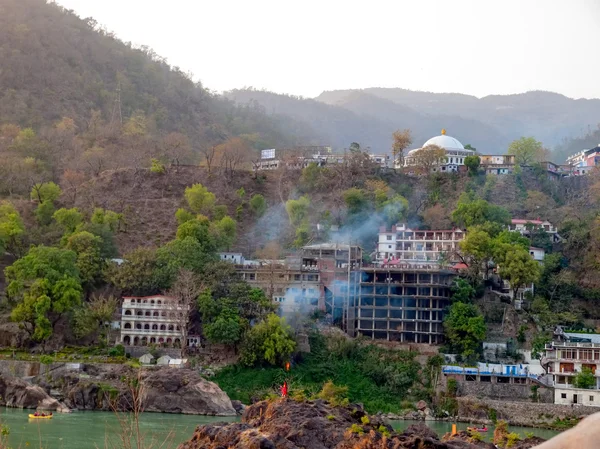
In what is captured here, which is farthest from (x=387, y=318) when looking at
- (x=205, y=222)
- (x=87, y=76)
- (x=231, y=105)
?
(x=231, y=105)

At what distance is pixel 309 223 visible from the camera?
2111 inches

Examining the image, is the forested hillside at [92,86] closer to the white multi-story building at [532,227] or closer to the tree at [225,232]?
the tree at [225,232]

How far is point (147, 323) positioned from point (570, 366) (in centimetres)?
1953

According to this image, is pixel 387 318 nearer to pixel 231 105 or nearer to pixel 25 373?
pixel 25 373

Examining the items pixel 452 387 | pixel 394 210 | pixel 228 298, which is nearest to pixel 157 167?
pixel 394 210

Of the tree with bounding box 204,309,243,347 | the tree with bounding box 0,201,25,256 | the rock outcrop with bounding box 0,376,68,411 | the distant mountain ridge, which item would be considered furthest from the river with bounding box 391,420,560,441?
the distant mountain ridge

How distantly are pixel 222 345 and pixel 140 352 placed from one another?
12.3 ft

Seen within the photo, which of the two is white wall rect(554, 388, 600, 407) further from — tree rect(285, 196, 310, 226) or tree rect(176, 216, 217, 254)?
tree rect(285, 196, 310, 226)

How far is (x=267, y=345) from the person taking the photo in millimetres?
39625

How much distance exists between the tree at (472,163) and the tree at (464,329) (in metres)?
18.5

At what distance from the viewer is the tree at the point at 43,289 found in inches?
1592

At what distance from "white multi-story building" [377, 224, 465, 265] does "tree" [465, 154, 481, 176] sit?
9.31 m

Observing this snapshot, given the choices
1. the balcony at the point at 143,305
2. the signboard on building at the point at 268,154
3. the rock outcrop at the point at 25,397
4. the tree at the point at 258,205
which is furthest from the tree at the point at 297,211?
the rock outcrop at the point at 25,397

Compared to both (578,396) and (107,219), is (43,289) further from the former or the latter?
(578,396)
